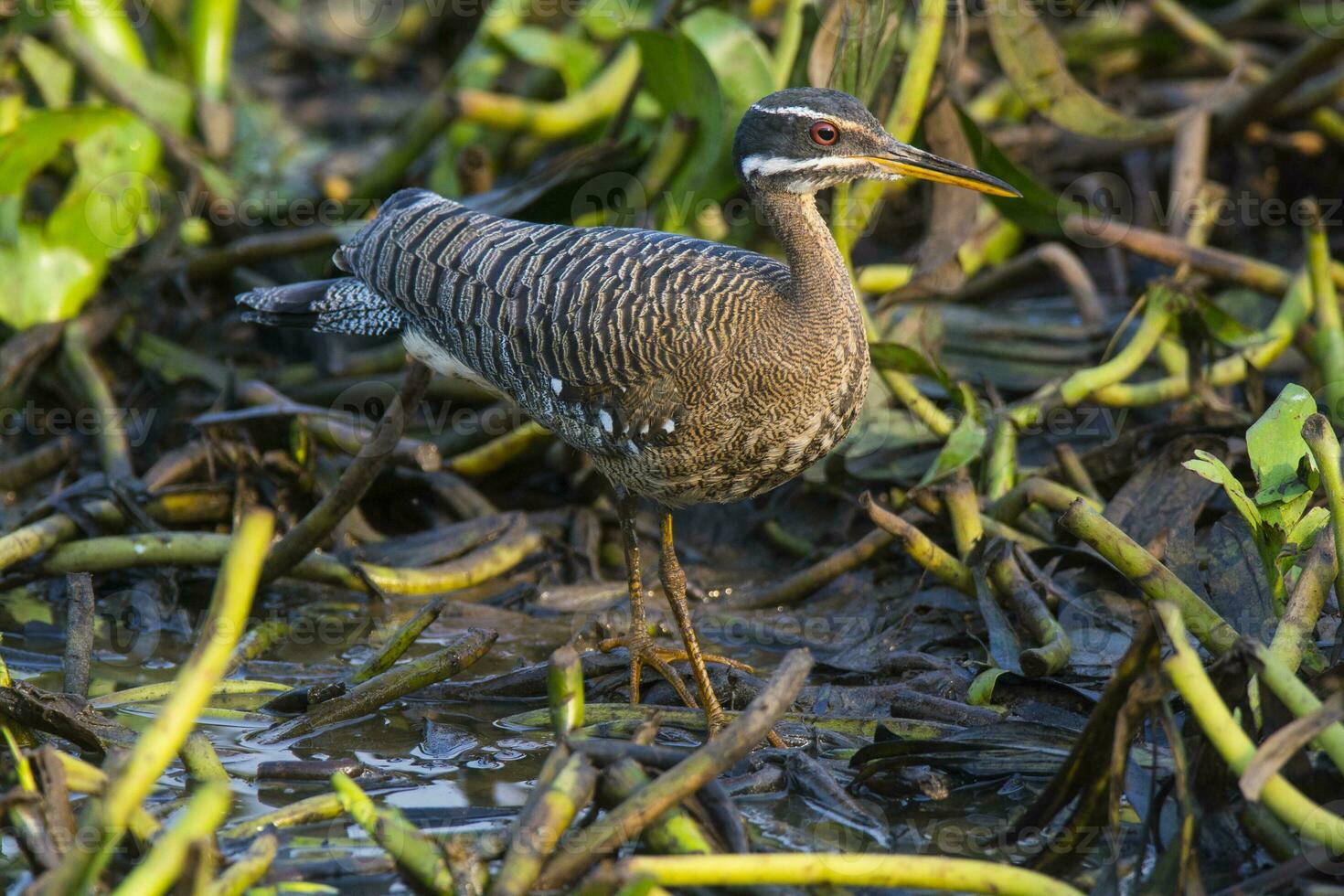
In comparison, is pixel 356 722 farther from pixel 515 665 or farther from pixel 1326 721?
pixel 1326 721

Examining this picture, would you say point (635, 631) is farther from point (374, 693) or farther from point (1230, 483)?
point (1230, 483)

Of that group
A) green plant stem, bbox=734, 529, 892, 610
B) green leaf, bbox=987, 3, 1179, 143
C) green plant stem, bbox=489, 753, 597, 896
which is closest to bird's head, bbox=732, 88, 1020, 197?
green plant stem, bbox=734, 529, 892, 610

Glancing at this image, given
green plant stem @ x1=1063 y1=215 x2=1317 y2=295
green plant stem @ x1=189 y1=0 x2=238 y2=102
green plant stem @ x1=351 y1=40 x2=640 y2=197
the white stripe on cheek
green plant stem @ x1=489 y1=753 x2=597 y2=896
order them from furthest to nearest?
1. green plant stem @ x1=189 y1=0 x2=238 y2=102
2. green plant stem @ x1=351 y1=40 x2=640 y2=197
3. green plant stem @ x1=1063 y1=215 x2=1317 y2=295
4. the white stripe on cheek
5. green plant stem @ x1=489 y1=753 x2=597 y2=896

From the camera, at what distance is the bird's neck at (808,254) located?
174 inches

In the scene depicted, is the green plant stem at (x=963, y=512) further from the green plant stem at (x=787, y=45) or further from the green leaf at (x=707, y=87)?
the green plant stem at (x=787, y=45)

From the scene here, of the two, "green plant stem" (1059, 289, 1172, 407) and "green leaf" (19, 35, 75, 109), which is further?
"green leaf" (19, 35, 75, 109)

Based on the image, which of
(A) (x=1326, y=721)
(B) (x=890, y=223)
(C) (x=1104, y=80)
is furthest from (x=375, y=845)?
(C) (x=1104, y=80)

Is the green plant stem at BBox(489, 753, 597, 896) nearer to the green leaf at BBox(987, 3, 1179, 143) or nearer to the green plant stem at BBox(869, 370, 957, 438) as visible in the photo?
the green plant stem at BBox(869, 370, 957, 438)

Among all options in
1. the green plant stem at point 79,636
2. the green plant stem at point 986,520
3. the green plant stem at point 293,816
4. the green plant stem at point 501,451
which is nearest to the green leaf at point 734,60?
the green plant stem at point 501,451

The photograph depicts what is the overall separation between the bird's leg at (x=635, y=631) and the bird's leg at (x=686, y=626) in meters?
0.07

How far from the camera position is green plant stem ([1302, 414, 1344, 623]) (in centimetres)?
362

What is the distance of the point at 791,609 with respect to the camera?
550 centimetres

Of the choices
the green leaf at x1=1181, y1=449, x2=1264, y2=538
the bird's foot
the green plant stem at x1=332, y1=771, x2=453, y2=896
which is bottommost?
the bird's foot

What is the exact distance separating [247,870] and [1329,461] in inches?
105
